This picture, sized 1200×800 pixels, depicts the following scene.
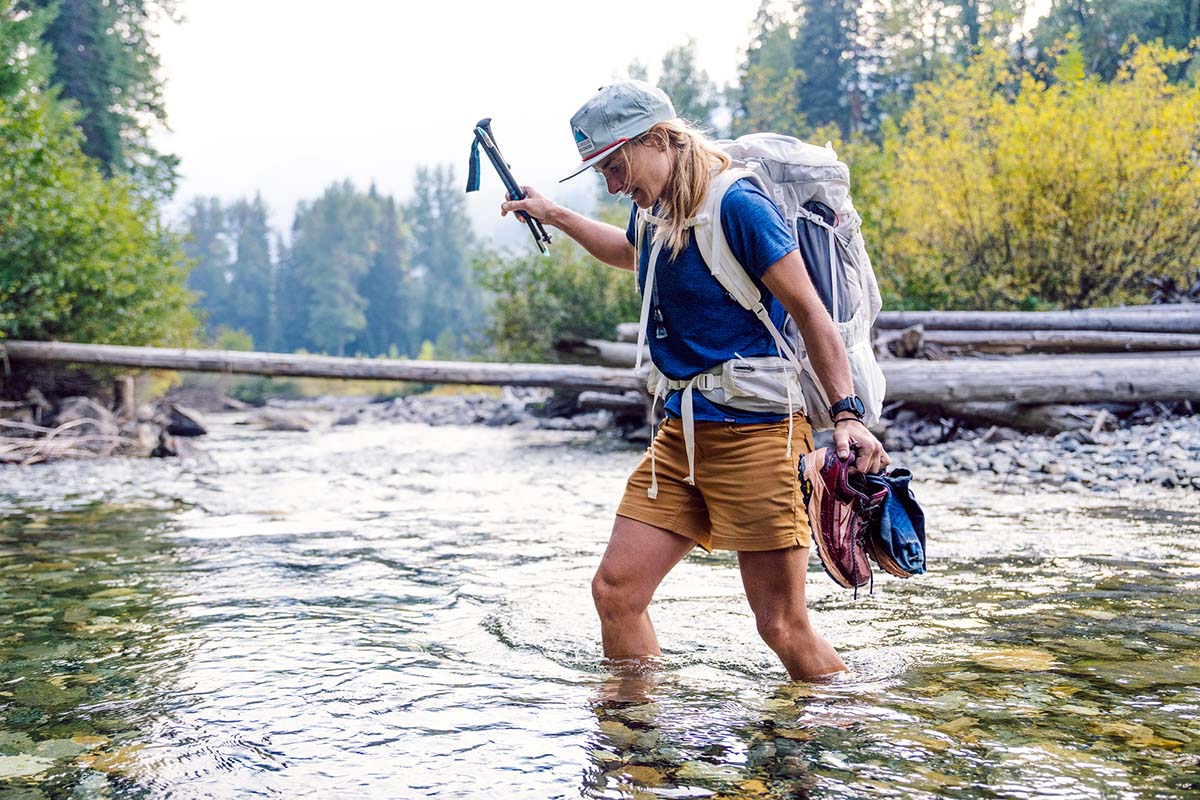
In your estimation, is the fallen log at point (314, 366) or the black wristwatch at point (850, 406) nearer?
the black wristwatch at point (850, 406)

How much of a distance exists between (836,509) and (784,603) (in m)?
0.34

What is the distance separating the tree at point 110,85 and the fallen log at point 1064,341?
3109 centimetres

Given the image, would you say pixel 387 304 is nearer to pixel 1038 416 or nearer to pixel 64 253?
pixel 64 253

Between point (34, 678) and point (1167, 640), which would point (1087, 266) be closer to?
point (1167, 640)

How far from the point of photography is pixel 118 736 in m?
3.02

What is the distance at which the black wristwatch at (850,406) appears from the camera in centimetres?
309

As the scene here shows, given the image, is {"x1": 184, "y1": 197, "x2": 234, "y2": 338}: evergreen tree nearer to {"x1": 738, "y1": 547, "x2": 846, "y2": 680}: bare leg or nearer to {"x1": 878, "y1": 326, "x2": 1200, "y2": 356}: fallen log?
{"x1": 878, "y1": 326, "x2": 1200, "y2": 356}: fallen log

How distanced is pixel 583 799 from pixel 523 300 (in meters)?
23.5

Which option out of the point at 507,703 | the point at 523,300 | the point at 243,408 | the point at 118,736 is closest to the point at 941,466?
the point at 507,703

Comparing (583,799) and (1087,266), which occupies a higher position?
(1087,266)

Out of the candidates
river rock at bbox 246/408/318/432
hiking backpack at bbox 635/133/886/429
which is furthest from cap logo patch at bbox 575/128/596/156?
river rock at bbox 246/408/318/432

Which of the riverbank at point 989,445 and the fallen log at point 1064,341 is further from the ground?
the fallen log at point 1064,341

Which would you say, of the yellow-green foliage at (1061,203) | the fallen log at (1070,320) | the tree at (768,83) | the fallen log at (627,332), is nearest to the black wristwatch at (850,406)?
the fallen log at (627,332)

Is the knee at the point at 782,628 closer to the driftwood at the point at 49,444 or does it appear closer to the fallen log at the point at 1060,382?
the fallen log at the point at 1060,382
